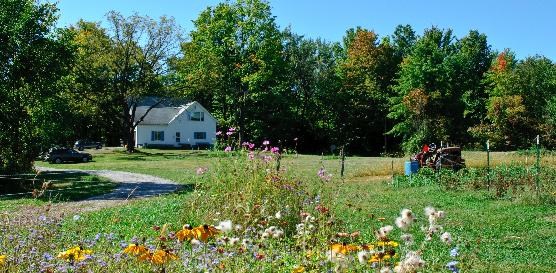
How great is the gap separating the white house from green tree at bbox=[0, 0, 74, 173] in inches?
1541

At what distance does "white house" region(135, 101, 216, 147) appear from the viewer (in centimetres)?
6300

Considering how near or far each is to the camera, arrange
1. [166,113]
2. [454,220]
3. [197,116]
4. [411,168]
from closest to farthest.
Answer: [454,220] < [411,168] < [197,116] < [166,113]

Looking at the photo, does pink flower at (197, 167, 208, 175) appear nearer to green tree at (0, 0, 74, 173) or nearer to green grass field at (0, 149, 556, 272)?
green grass field at (0, 149, 556, 272)

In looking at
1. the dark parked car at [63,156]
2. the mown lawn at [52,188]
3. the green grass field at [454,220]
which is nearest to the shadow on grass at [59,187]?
the mown lawn at [52,188]

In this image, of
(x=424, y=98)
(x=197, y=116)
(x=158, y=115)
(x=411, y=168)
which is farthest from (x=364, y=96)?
(x=411, y=168)

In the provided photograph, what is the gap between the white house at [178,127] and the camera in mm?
63000

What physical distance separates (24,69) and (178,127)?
4153 centimetres

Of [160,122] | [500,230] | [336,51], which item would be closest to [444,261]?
[500,230]

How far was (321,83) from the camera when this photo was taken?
178 feet

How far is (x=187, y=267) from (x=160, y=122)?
5962cm

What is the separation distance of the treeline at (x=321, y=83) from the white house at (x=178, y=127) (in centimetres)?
452

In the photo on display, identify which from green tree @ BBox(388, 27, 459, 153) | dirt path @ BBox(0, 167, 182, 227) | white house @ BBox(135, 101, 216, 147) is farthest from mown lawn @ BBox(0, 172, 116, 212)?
white house @ BBox(135, 101, 216, 147)

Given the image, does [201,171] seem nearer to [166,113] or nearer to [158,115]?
[158,115]

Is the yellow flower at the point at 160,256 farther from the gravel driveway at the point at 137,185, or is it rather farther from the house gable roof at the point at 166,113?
the house gable roof at the point at 166,113
